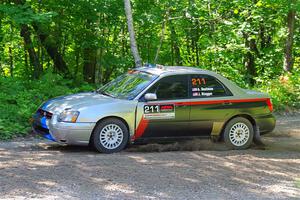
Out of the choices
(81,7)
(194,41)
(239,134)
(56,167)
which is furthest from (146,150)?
(194,41)

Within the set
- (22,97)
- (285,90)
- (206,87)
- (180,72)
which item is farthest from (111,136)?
(285,90)

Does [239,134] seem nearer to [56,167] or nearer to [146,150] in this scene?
[146,150]

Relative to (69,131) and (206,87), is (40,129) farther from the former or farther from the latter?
(206,87)

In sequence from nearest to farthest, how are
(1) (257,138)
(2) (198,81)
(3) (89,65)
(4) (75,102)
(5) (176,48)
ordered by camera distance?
(4) (75,102), (2) (198,81), (1) (257,138), (3) (89,65), (5) (176,48)

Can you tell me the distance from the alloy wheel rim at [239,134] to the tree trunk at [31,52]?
909 cm

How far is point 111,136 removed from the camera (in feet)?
30.9

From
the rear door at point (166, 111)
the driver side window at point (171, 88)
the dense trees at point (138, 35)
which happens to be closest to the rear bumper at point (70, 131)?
the rear door at point (166, 111)

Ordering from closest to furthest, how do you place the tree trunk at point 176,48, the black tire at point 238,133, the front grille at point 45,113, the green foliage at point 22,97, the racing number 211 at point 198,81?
the front grille at point 45,113 < the racing number 211 at point 198,81 < the black tire at point 238,133 < the green foliage at point 22,97 < the tree trunk at point 176,48

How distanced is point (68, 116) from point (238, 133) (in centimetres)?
378

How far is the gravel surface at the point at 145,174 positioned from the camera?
643 centimetres

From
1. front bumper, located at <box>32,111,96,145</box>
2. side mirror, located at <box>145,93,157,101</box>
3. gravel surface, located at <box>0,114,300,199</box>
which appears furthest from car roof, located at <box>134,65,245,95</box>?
front bumper, located at <box>32,111,96,145</box>

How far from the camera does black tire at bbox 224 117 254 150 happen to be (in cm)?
1052

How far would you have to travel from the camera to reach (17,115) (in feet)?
38.7

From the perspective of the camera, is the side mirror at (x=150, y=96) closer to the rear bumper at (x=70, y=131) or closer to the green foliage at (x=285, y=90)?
the rear bumper at (x=70, y=131)
